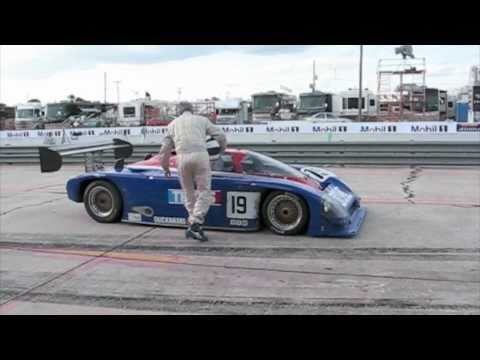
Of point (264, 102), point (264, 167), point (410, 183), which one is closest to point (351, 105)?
point (264, 102)

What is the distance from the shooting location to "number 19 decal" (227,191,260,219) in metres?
6.98

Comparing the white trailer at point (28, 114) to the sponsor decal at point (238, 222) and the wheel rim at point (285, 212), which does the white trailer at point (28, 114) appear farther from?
the wheel rim at point (285, 212)

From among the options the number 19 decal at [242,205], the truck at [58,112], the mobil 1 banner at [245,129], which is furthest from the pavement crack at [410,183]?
the truck at [58,112]

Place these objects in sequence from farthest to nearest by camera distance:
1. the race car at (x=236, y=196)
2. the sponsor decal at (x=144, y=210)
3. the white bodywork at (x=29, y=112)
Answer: the white bodywork at (x=29, y=112) → the sponsor decal at (x=144, y=210) → the race car at (x=236, y=196)

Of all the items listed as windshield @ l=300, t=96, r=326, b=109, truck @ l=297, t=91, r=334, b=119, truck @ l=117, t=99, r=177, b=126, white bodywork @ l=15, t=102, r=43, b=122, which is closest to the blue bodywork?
truck @ l=297, t=91, r=334, b=119

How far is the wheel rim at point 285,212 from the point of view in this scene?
6.78 meters

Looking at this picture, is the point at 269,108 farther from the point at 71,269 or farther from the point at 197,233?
the point at 71,269

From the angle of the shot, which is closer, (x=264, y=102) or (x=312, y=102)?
(x=312, y=102)

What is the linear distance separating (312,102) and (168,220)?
31091mm

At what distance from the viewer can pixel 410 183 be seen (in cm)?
1142

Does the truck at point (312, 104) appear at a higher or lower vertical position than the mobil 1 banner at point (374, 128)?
higher

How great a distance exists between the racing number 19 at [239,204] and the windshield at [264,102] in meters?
30.9
